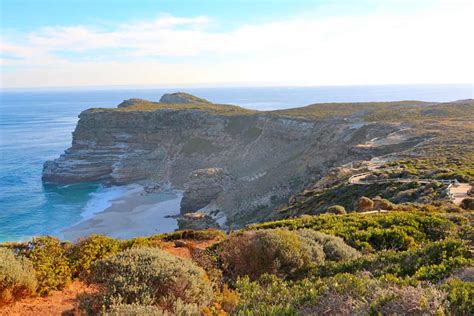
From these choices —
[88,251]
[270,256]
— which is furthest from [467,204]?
[88,251]

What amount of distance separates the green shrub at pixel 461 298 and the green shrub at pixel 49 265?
22.8 feet

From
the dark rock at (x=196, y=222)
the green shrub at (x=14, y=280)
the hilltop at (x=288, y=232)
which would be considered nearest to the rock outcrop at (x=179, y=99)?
the hilltop at (x=288, y=232)

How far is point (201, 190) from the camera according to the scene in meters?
56.2

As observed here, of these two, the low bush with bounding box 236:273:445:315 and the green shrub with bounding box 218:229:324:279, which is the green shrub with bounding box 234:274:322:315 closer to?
the low bush with bounding box 236:273:445:315

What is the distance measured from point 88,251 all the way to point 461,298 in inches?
307

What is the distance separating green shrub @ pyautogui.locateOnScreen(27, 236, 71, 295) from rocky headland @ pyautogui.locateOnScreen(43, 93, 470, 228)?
3435 centimetres

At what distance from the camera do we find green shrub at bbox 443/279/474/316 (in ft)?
15.0

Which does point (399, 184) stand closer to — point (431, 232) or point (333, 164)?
point (431, 232)

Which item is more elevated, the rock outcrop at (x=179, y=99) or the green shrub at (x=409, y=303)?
the rock outcrop at (x=179, y=99)

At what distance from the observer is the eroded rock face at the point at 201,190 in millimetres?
55750

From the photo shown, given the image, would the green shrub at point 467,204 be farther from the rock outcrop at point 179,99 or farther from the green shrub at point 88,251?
the rock outcrop at point 179,99

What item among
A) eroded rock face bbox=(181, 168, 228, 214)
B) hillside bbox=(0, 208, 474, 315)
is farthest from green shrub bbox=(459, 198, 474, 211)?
eroded rock face bbox=(181, 168, 228, 214)

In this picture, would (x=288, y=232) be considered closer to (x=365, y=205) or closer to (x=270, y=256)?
(x=270, y=256)

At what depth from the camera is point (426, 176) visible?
87.6 ft
